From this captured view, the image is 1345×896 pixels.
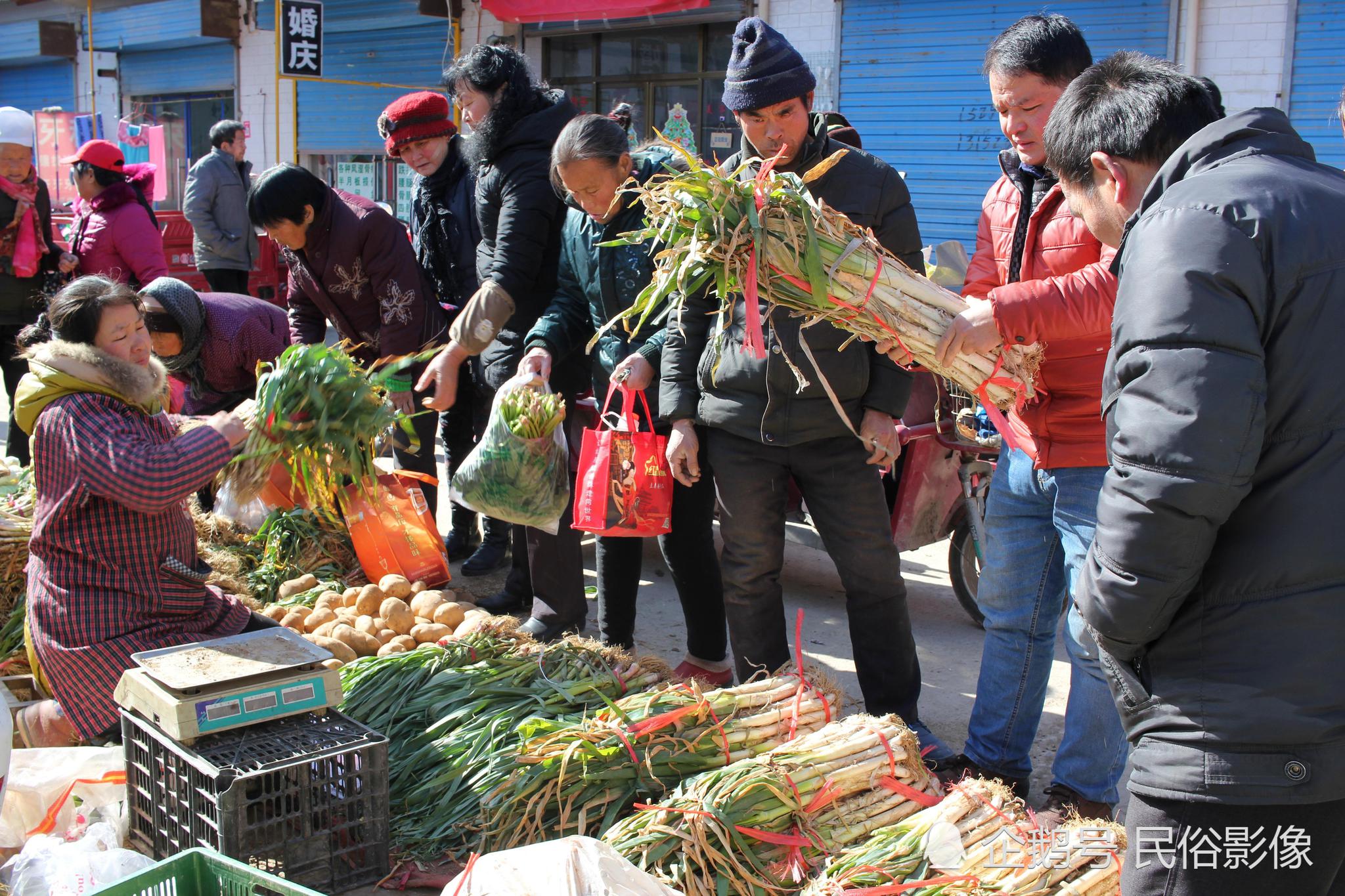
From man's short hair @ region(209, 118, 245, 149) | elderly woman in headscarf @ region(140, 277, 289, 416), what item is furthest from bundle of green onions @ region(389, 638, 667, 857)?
man's short hair @ region(209, 118, 245, 149)

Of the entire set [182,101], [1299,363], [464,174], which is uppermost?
[182,101]

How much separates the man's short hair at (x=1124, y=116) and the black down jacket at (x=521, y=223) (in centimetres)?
266

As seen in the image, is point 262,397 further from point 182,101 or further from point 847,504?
point 182,101

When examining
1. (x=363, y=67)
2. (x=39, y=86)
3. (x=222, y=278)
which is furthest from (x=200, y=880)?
(x=39, y=86)

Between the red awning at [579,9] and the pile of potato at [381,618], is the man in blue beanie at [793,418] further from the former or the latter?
the red awning at [579,9]

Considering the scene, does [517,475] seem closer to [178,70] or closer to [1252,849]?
[1252,849]

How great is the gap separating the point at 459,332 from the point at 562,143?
35.6 inches

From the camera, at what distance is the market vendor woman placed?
3.14m

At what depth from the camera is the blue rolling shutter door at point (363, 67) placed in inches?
517

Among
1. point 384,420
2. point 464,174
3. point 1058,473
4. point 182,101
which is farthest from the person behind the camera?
point 182,101

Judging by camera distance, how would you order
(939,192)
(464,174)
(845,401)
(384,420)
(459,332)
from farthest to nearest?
1. (939,192)
2. (464,174)
3. (459,332)
4. (384,420)
5. (845,401)

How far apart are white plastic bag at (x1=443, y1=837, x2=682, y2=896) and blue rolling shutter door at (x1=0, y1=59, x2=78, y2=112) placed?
66.9ft

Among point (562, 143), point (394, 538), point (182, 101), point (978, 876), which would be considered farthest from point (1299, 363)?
point (182, 101)

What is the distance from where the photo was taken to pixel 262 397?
11.2 ft
